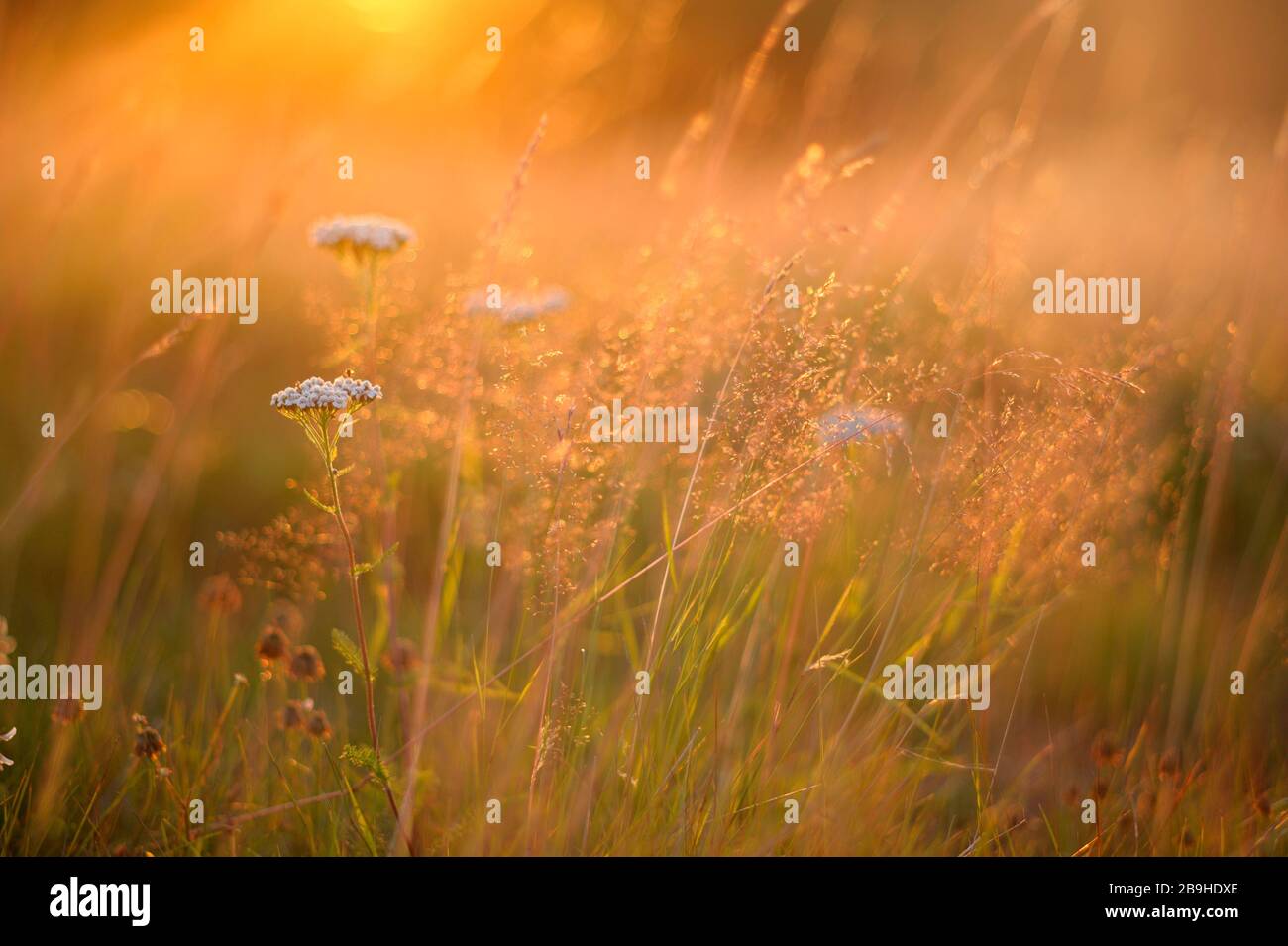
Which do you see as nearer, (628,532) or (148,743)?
(148,743)

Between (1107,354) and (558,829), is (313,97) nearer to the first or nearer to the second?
(1107,354)

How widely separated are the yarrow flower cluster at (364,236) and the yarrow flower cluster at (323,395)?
0.71m

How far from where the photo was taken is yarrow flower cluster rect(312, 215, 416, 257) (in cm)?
230

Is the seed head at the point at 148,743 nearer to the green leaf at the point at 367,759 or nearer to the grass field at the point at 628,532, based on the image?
the grass field at the point at 628,532

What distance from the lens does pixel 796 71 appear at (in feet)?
35.4

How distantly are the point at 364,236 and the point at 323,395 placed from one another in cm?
77

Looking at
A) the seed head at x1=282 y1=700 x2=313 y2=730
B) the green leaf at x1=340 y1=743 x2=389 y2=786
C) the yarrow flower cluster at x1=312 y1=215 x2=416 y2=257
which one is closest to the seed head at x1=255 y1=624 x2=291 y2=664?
the seed head at x1=282 y1=700 x2=313 y2=730

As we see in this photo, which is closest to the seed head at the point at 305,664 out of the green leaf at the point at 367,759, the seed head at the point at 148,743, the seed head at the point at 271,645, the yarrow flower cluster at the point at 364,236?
the seed head at the point at 271,645

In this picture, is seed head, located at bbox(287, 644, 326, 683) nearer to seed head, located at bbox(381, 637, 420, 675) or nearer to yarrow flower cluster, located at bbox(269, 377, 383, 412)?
seed head, located at bbox(381, 637, 420, 675)

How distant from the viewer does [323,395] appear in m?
1.66

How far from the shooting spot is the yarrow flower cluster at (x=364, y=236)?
7.55 ft

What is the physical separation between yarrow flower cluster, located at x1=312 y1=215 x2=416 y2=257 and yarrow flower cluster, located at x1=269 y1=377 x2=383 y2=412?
2.32 feet

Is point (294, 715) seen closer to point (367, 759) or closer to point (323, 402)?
point (367, 759)

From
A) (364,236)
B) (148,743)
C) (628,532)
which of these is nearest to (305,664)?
(148,743)
